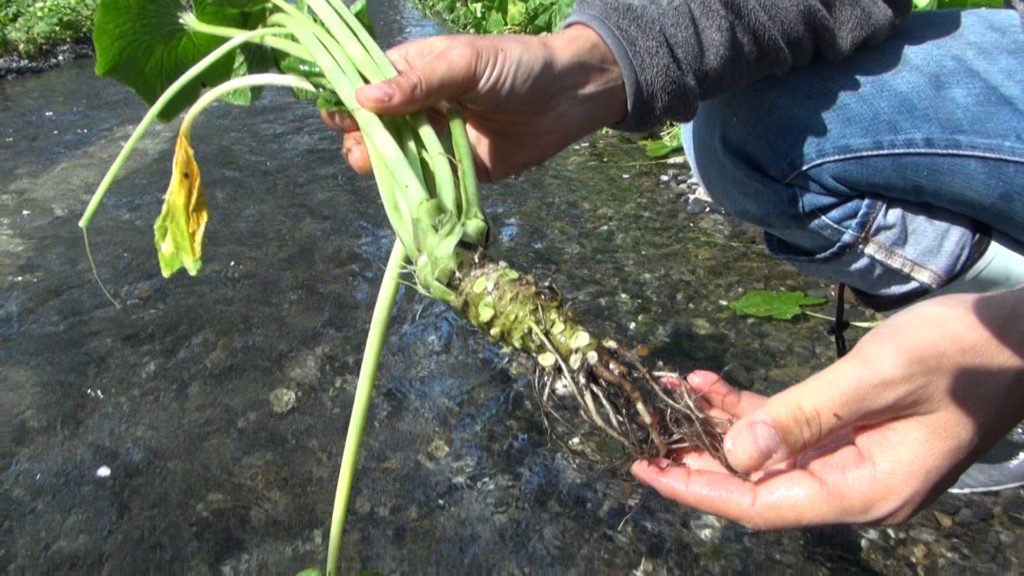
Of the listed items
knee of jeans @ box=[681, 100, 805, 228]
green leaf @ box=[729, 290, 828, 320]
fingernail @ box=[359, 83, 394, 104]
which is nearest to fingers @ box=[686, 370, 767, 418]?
knee of jeans @ box=[681, 100, 805, 228]

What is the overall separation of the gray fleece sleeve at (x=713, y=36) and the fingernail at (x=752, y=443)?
541 mm

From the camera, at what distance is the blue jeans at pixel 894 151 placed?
1.09 m

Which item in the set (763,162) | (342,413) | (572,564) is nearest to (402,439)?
(342,413)

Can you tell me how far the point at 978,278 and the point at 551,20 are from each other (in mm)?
2833

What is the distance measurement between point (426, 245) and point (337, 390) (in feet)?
2.68

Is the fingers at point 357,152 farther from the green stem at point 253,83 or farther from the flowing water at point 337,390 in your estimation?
the flowing water at point 337,390

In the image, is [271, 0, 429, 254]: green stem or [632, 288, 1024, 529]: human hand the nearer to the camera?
[632, 288, 1024, 529]: human hand

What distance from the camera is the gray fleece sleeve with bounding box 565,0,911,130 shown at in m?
1.16

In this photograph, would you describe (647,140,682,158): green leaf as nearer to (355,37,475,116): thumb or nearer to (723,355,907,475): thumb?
(355,37,475,116): thumb

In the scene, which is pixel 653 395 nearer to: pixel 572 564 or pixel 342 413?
pixel 572 564

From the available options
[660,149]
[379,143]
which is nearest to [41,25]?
[660,149]

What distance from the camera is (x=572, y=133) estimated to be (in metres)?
1.30

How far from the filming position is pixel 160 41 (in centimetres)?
142

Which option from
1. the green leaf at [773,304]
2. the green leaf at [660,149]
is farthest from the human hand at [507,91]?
the green leaf at [660,149]
